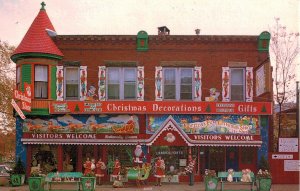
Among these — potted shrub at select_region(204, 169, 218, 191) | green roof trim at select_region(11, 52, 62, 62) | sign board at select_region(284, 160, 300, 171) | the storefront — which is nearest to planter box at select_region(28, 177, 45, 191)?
the storefront

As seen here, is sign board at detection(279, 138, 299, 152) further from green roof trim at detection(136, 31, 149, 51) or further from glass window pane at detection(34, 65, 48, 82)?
glass window pane at detection(34, 65, 48, 82)

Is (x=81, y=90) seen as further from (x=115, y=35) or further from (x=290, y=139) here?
(x=290, y=139)

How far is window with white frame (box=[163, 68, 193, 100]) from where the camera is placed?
92.4ft

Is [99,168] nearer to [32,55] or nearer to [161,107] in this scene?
[161,107]

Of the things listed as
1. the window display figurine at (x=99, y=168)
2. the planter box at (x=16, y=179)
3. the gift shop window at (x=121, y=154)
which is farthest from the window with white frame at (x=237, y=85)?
the planter box at (x=16, y=179)

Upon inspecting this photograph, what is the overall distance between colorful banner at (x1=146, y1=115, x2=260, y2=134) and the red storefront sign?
1.35ft

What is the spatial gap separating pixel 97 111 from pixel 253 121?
8.50 m

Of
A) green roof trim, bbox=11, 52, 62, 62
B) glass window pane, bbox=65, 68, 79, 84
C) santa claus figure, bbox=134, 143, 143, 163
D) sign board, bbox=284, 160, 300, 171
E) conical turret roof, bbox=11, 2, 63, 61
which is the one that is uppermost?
conical turret roof, bbox=11, 2, 63, 61

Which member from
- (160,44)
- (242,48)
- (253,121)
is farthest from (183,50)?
(253,121)

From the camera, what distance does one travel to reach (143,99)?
1104 inches

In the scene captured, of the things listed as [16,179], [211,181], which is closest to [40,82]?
[16,179]

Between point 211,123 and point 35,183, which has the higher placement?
point 211,123

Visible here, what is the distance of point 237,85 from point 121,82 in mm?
6528

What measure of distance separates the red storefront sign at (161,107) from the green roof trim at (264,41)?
331 centimetres
